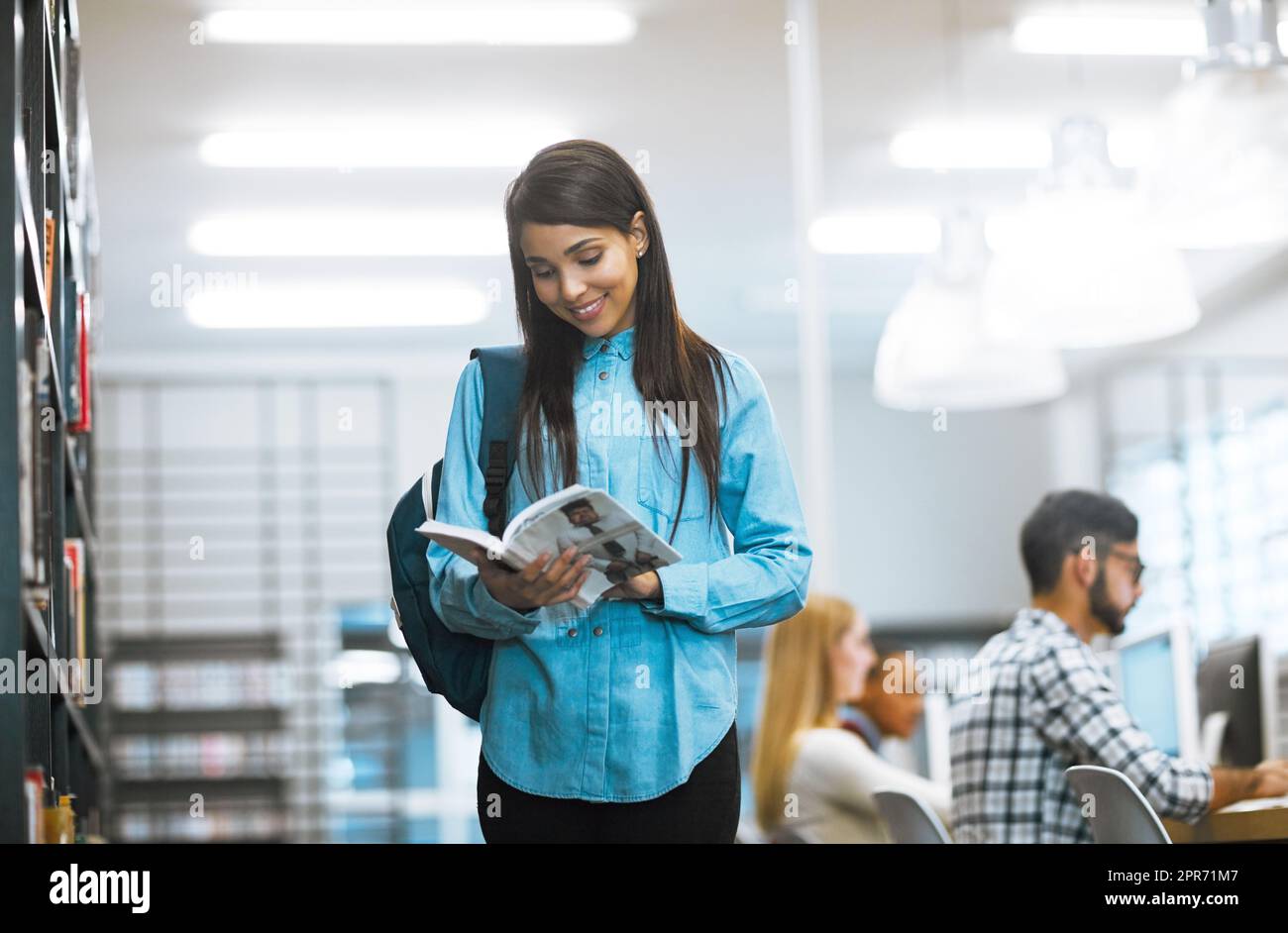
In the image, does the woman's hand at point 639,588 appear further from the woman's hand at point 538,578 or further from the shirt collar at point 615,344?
the shirt collar at point 615,344

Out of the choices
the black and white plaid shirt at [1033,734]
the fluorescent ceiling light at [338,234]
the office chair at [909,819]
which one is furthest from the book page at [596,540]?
the fluorescent ceiling light at [338,234]

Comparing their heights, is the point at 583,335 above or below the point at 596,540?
above

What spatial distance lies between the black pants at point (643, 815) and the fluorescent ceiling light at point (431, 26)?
2.20 meters

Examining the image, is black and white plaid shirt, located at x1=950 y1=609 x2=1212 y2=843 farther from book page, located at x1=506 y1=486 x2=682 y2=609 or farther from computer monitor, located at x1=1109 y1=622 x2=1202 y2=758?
book page, located at x1=506 y1=486 x2=682 y2=609

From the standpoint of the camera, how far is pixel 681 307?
2.35 meters

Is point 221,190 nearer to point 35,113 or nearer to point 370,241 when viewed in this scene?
point 370,241

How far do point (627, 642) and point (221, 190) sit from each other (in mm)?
2673

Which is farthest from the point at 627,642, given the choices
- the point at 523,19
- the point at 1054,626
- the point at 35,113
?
the point at 523,19

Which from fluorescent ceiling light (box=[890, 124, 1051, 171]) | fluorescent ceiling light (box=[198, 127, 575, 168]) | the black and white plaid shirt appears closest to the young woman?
the black and white plaid shirt

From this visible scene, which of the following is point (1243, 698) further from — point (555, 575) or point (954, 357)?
point (555, 575)

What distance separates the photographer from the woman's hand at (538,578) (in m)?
2.03

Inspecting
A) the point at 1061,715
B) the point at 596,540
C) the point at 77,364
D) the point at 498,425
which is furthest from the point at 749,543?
the point at 77,364

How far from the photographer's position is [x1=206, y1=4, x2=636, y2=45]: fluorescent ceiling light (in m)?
3.72

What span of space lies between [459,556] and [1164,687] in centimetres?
161
